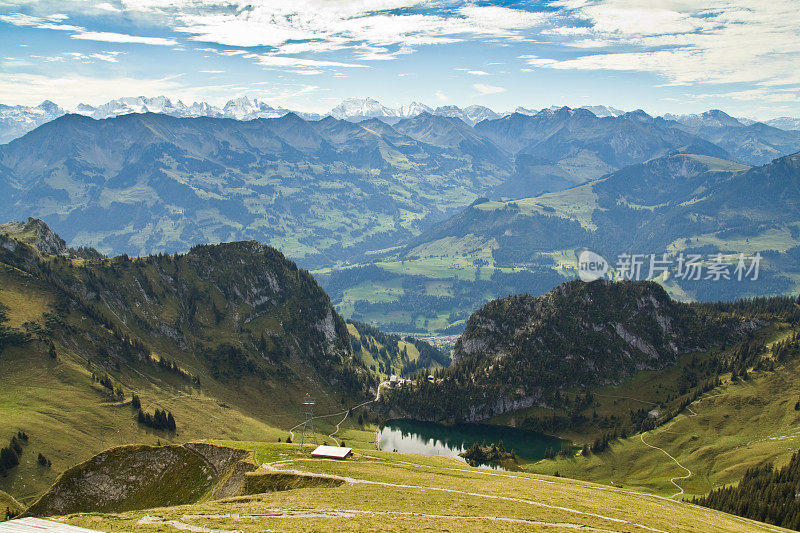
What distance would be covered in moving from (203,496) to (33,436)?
78.6 m

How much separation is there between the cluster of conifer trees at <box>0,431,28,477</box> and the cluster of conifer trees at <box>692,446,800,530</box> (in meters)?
185

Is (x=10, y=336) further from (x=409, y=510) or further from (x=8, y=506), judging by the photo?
(x=409, y=510)

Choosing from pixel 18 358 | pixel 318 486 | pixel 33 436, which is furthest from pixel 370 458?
pixel 18 358

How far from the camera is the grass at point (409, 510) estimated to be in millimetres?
67375

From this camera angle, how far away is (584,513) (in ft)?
271

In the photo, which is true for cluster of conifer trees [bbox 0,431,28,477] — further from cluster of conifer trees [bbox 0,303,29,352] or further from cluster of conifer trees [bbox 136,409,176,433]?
cluster of conifer trees [bbox 0,303,29,352]

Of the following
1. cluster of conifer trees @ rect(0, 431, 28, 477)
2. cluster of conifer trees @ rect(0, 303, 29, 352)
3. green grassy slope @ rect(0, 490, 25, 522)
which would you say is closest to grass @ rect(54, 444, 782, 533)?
green grassy slope @ rect(0, 490, 25, 522)

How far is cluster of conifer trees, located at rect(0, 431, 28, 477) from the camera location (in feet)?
411

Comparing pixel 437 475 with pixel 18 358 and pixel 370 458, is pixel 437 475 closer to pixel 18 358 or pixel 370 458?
pixel 370 458

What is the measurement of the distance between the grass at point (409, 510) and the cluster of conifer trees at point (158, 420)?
305 feet

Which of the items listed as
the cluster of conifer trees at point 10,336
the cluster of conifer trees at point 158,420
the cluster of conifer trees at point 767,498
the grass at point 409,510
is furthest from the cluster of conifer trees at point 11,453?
the cluster of conifer trees at point 767,498

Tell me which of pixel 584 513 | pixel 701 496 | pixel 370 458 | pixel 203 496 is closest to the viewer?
pixel 584 513

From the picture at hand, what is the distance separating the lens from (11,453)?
421ft

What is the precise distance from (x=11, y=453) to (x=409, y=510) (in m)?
114
